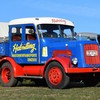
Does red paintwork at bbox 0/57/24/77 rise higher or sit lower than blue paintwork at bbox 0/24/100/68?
lower

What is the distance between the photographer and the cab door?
15320 mm

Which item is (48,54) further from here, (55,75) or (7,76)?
(7,76)

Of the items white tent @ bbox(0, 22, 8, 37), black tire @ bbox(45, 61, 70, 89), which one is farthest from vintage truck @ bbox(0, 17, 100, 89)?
white tent @ bbox(0, 22, 8, 37)

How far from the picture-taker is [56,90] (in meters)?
13.7

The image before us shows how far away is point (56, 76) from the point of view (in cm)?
1425

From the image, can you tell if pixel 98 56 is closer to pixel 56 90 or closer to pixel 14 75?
pixel 56 90

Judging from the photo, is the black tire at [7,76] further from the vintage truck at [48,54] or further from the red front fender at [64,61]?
the red front fender at [64,61]

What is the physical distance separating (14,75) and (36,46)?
4.93 ft

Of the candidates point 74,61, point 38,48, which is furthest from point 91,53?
point 38,48

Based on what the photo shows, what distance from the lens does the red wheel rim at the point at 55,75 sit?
14.2 metres

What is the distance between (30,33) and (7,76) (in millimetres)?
2065

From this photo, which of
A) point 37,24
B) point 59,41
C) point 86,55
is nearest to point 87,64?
point 86,55

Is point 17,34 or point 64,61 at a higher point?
point 17,34

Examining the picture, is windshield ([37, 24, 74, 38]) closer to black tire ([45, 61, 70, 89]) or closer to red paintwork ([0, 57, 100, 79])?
Result: red paintwork ([0, 57, 100, 79])
